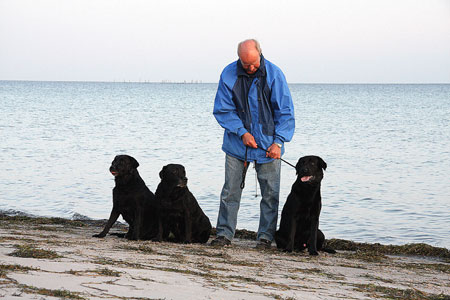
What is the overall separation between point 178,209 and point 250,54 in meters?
1.82

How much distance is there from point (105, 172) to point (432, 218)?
8.17 meters

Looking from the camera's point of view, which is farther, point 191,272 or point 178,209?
point 178,209

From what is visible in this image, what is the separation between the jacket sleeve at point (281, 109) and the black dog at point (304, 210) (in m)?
0.33

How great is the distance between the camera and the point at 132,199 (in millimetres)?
7039

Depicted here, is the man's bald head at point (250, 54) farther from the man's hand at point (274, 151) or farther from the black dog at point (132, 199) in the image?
the black dog at point (132, 199)

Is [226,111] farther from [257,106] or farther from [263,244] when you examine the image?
[263,244]

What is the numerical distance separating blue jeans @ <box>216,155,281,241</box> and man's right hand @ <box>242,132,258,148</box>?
34cm

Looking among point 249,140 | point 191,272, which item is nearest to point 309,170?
point 249,140

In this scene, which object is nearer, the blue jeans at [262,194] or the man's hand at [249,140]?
the man's hand at [249,140]

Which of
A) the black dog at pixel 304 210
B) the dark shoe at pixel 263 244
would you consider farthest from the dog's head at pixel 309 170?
the dark shoe at pixel 263 244

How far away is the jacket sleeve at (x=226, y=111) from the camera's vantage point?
6559mm

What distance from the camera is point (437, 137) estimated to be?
2730 centimetres

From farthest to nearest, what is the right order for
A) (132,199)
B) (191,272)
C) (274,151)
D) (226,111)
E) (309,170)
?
(132,199), (226,111), (274,151), (309,170), (191,272)

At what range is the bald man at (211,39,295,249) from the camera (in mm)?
6574
